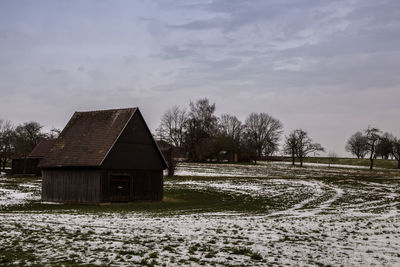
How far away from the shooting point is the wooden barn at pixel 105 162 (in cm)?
4031

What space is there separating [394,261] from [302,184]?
46720 mm

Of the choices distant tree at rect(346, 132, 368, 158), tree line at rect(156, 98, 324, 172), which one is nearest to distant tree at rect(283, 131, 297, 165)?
tree line at rect(156, 98, 324, 172)

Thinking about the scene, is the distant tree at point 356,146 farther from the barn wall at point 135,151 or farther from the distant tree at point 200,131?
the barn wall at point 135,151

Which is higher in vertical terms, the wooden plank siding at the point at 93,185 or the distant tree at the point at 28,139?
the distant tree at the point at 28,139

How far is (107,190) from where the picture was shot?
40219 mm

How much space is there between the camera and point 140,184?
4319cm

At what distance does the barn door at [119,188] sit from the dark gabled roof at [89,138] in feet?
8.42

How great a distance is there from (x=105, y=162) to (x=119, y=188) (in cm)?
285

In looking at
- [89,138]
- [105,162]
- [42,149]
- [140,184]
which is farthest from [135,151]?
[42,149]

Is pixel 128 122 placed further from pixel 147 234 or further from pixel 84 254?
pixel 84 254

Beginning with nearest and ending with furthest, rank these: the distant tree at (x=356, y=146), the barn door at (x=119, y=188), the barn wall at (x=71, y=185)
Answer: the barn wall at (x=71, y=185), the barn door at (x=119, y=188), the distant tree at (x=356, y=146)

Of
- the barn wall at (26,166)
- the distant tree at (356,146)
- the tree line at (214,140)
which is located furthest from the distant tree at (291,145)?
the barn wall at (26,166)

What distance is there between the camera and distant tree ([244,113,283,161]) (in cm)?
12951

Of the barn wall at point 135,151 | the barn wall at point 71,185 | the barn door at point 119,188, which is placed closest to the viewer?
the barn wall at point 71,185
